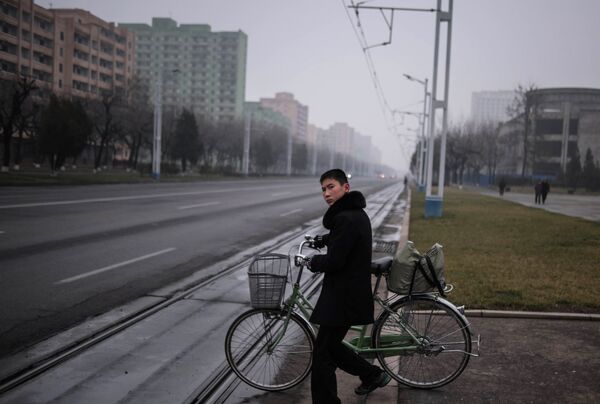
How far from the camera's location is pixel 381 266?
4.04 m

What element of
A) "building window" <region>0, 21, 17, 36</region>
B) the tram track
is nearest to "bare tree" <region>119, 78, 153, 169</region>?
"building window" <region>0, 21, 17, 36</region>

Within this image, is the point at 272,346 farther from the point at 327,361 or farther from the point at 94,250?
the point at 94,250

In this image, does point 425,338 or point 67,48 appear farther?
point 67,48

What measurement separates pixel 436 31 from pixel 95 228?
558 inches

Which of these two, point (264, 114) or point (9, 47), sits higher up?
point (264, 114)

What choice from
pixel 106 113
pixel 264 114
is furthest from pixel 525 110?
pixel 264 114

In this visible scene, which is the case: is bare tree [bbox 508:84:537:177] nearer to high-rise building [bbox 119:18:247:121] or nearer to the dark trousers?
the dark trousers

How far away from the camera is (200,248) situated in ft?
35.3

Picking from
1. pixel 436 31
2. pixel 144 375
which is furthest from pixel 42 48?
pixel 144 375

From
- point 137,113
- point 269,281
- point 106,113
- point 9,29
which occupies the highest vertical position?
point 9,29

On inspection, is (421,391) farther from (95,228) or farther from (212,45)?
(212,45)

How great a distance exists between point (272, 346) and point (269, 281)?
67 centimetres

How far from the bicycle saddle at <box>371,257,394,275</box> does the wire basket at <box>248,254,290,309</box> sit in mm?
681

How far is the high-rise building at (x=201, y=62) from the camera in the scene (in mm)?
155625
